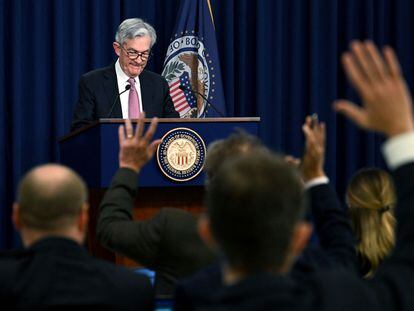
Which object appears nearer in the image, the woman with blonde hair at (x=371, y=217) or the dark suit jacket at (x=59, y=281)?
the dark suit jacket at (x=59, y=281)

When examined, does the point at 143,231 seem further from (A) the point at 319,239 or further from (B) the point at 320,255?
(B) the point at 320,255

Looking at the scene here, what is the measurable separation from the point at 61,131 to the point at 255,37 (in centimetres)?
216

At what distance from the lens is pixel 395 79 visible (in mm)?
1298

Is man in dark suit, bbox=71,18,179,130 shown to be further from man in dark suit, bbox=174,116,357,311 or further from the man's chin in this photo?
man in dark suit, bbox=174,116,357,311

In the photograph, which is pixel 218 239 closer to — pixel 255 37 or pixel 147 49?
pixel 147 49

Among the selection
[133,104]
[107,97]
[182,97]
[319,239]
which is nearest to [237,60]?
[182,97]

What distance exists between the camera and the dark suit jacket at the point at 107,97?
19.0 ft

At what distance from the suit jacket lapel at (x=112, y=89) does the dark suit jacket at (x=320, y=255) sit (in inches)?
151

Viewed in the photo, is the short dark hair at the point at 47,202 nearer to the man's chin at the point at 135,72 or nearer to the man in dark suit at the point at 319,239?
the man in dark suit at the point at 319,239

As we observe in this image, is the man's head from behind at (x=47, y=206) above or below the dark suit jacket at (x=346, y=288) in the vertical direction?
above

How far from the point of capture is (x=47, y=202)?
5.96ft

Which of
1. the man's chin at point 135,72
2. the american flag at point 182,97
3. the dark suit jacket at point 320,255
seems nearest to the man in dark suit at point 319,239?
the dark suit jacket at point 320,255

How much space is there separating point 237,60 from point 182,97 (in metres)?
0.93

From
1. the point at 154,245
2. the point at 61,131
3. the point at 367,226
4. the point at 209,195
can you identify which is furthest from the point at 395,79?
the point at 61,131
